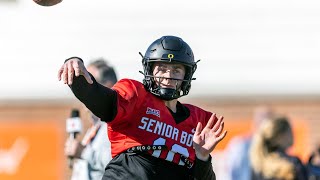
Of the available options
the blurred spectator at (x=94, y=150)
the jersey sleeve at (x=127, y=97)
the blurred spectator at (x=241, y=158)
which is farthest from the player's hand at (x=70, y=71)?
Result: the blurred spectator at (x=241, y=158)

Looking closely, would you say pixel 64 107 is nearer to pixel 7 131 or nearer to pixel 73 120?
pixel 7 131

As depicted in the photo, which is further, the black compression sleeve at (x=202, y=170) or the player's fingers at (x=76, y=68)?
the black compression sleeve at (x=202, y=170)

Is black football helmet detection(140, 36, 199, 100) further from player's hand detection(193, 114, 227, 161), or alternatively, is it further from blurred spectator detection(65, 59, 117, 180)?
blurred spectator detection(65, 59, 117, 180)

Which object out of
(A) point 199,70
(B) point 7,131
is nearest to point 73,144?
(B) point 7,131

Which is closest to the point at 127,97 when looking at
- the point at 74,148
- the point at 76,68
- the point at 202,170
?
the point at 76,68

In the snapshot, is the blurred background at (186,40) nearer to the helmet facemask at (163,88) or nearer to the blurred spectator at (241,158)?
the blurred spectator at (241,158)

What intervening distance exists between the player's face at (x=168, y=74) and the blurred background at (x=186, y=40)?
8.84 m

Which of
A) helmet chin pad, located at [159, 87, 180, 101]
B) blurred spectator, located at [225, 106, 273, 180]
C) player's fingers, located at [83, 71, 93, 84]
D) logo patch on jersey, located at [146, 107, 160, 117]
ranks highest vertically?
player's fingers, located at [83, 71, 93, 84]

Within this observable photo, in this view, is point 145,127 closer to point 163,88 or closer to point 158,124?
point 158,124

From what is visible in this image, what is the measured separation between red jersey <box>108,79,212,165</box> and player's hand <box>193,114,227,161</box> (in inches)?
6.7

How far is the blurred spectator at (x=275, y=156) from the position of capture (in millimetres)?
8484

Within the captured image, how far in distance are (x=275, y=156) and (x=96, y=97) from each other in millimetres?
3578

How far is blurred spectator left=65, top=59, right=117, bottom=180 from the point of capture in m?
7.38

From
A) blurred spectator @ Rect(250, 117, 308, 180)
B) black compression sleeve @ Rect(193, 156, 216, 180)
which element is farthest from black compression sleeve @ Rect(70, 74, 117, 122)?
blurred spectator @ Rect(250, 117, 308, 180)
